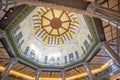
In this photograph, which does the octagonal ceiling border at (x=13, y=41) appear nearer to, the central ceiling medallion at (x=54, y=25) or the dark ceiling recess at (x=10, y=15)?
the dark ceiling recess at (x=10, y=15)

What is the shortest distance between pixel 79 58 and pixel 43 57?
7770mm

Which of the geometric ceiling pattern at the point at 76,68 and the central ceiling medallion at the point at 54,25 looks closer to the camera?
the geometric ceiling pattern at the point at 76,68

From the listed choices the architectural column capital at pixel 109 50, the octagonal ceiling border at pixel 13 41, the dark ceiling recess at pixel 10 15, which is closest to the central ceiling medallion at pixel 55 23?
the octagonal ceiling border at pixel 13 41

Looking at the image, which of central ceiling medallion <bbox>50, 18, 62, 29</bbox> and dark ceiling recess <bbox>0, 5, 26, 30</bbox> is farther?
central ceiling medallion <bbox>50, 18, 62, 29</bbox>

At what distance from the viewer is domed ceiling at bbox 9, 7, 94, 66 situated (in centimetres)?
3372

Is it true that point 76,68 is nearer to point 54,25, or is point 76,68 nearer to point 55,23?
point 54,25

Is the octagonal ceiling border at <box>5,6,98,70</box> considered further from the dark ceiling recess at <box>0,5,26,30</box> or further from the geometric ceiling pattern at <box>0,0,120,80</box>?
the geometric ceiling pattern at <box>0,0,120,80</box>

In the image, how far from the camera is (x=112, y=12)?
15703mm

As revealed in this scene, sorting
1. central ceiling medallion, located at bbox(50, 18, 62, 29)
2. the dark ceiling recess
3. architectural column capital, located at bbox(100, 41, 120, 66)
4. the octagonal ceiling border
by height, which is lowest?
architectural column capital, located at bbox(100, 41, 120, 66)

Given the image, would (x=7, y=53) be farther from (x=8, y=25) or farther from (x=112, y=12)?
(x=112, y=12)

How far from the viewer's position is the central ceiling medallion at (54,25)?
37062 millimetres

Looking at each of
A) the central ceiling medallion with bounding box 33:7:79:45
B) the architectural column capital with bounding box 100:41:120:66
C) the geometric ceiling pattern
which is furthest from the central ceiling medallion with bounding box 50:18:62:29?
the architectural column capital with bounding box 100:41:120:66

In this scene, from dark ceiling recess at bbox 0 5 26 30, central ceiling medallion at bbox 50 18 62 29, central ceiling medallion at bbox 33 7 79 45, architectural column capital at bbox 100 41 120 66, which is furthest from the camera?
central ceiling medallion at bbox 50 18 62 29

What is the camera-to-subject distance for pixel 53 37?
132 feet
